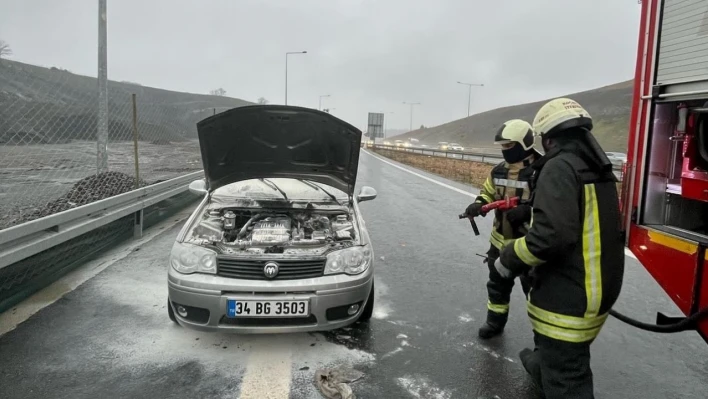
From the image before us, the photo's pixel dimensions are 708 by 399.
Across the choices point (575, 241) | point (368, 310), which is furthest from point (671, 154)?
point (368, 310)

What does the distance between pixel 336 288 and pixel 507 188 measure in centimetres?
155

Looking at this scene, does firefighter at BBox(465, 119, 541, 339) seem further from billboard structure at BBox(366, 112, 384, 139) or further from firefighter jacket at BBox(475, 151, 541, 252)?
billboard structure at BBox(366, 112, 384, 139)

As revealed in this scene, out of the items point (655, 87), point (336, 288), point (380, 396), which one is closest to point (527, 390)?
point (380, 396)

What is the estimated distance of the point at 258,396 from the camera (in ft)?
8.75

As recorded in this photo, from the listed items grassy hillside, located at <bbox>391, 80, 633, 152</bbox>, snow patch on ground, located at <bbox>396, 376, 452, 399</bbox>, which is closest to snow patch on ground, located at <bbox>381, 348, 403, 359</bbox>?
snow patch on ground, located at <bbox>396, 376, 452, 399</bbox>

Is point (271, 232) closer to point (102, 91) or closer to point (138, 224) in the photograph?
point (138, 224)

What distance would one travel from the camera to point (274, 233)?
145 inches

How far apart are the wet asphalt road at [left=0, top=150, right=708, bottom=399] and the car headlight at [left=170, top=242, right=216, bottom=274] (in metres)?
0.57

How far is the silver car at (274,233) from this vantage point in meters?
3.08

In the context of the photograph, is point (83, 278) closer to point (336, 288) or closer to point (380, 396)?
point (336, 288)

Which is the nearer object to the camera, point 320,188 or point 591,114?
point 320,188

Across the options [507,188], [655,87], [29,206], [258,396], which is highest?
[655,87]

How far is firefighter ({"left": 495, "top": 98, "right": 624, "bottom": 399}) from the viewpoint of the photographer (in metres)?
2.18

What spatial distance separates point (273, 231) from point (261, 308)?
2.71ft
